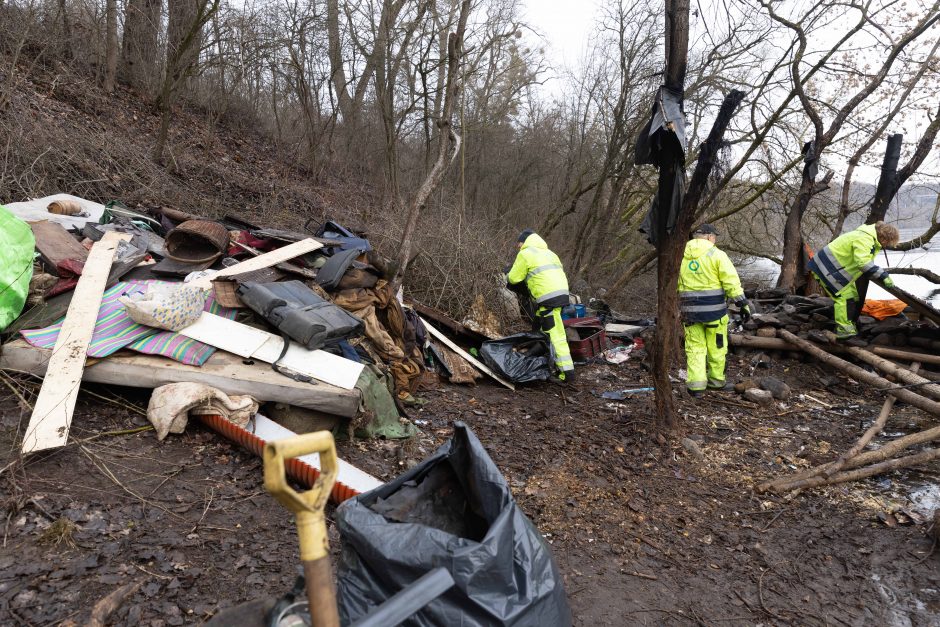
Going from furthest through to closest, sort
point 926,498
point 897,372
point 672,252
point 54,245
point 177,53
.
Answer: point 177,53 < point 897,372 < point 54,245 < point 672,252 < point 926,498

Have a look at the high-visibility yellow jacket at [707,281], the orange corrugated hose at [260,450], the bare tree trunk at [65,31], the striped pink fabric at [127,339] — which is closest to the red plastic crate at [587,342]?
the high-visibility yellow jacket at [707,281]

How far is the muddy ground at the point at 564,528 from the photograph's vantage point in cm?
222

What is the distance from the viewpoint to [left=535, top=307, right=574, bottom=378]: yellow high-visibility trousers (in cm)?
573

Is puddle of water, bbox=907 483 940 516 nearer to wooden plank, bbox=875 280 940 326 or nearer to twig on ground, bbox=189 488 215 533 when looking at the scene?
wooden plank, bbox=875 280 940 326

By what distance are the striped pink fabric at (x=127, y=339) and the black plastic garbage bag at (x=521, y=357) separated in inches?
118

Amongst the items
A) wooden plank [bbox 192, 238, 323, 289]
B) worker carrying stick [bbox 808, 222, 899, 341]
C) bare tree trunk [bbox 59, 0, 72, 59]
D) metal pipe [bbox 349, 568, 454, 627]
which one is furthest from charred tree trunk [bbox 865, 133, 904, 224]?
bare tree trunk [bbox 59, 0, 72, 59]

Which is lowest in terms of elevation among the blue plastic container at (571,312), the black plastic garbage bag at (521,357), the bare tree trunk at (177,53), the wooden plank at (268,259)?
the black plastic garbage bag at (521,357)

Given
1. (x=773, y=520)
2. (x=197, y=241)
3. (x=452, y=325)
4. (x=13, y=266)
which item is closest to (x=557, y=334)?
(x=452, y=325)

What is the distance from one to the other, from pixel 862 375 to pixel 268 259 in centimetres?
592

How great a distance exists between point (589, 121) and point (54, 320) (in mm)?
12961

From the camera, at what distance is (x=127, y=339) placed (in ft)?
11.8

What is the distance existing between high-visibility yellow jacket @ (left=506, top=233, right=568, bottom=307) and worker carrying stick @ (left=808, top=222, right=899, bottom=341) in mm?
3250

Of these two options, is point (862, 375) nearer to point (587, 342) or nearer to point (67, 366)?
point (587, 342)

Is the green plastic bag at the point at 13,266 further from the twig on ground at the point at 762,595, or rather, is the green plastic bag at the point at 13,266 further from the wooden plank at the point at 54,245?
the twig on ground at the point at 762,595
